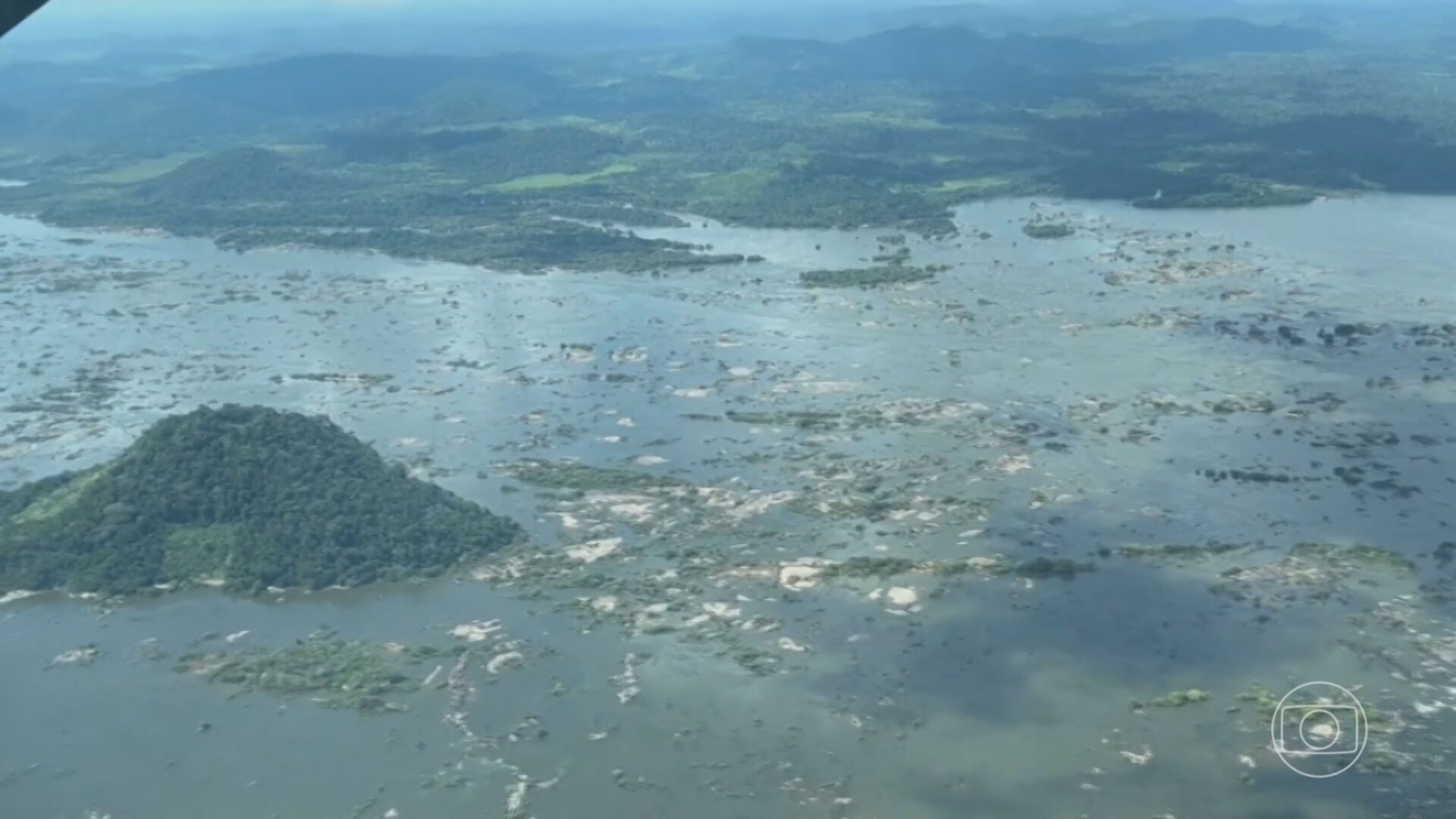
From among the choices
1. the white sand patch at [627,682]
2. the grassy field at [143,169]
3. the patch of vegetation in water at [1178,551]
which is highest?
the grassy field at [143,169]

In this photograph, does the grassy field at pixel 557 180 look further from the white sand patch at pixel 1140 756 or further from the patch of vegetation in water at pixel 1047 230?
the white sand patch at pixel 1140 756

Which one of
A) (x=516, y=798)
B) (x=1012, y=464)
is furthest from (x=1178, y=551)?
(x=516, y=798)

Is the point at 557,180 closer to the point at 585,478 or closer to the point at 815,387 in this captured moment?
the point at 815,387

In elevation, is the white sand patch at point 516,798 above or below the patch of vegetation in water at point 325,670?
below

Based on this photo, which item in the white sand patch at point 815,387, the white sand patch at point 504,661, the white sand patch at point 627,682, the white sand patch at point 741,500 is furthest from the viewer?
the white sand patch at point 815,387

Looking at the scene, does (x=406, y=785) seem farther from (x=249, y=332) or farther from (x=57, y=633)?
(x=249, y=332)

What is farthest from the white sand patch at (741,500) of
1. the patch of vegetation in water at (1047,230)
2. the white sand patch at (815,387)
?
the patch of vegetation in water at (1047,230)

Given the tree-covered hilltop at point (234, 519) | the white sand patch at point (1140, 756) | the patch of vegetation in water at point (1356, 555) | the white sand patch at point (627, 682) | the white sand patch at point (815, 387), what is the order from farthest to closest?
the white sand patch at point (815, 387) < the tree-covered hilltop at point (234, 519) < the patch of vegetation in water at point (1356, 555) < the white sand patch at point (627, 682) < the white sand patch at point (1140, 756)
